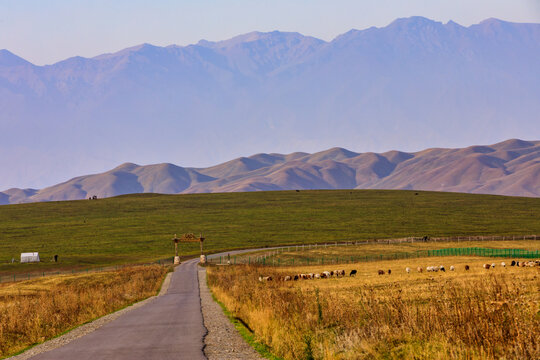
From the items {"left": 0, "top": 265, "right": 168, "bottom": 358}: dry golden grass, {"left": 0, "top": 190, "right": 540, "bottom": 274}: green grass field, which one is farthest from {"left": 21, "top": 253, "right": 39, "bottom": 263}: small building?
{"left": 0, "top": 265, "right": 168, "bottom": 358}: dry golden grass

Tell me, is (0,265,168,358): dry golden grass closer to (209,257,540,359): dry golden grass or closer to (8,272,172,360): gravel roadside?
(8,272,172,360): gravel roadside

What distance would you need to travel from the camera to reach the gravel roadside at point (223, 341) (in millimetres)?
18578

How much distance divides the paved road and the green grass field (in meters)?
76.8

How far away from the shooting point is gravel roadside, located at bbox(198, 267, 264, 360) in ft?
61.0

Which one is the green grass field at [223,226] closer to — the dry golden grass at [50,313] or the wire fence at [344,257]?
the wire fence at [344,257]

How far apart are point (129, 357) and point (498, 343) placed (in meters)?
9.76

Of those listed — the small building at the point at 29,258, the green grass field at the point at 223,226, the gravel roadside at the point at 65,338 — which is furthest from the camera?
the green grass field at the point at 223,226

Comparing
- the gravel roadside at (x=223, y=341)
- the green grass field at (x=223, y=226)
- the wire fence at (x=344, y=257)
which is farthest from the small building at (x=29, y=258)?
the gravel roadside at (x=223, y=341)

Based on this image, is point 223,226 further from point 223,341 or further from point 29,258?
point 223,341

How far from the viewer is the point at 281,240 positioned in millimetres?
142000

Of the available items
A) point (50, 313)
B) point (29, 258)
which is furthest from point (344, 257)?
point (50, 313)

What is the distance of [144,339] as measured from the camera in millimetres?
22016

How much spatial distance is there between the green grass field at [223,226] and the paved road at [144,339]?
76.8m

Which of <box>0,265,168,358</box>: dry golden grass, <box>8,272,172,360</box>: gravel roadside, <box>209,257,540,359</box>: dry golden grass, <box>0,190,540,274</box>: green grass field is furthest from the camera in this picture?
<box>0,190,540,274</box>: green grass field
